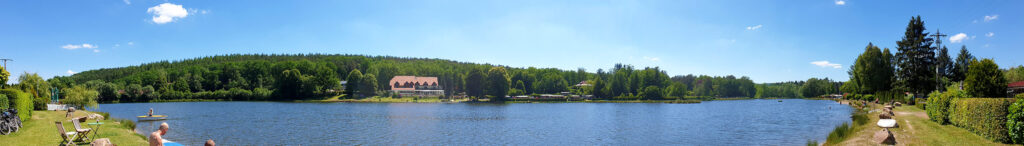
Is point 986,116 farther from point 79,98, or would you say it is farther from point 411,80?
point 411,80

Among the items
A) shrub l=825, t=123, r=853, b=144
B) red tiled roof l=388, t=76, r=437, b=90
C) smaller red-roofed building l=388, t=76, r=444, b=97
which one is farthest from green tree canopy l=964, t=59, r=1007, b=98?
red tiled roof l=388, t=76, r=437, b=90

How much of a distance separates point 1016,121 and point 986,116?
102 inches

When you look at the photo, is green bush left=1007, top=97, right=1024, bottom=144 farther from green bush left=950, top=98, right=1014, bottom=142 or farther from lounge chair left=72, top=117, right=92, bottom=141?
lounge chair left=72, top=117, right=92, bottom=141

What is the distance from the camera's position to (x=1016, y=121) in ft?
50.2

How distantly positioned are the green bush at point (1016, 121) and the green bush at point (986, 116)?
720 mm

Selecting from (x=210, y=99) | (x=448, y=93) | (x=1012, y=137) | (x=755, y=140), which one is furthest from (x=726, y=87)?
(x=1012, y=137)

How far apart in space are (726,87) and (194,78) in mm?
154514

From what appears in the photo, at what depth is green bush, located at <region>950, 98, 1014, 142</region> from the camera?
16.4 m

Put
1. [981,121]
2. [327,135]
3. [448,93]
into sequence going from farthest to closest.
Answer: [448,93], [327,135], [981,121]

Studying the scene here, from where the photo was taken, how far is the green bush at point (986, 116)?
53.7 ft

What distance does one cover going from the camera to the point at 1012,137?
15.6 m

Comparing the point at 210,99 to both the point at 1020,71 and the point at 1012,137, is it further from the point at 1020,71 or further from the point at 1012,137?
the point at 1020,71

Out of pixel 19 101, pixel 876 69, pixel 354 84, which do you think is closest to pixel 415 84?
pixel 354 84

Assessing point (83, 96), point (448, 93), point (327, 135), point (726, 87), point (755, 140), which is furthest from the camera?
point (726, 87)
